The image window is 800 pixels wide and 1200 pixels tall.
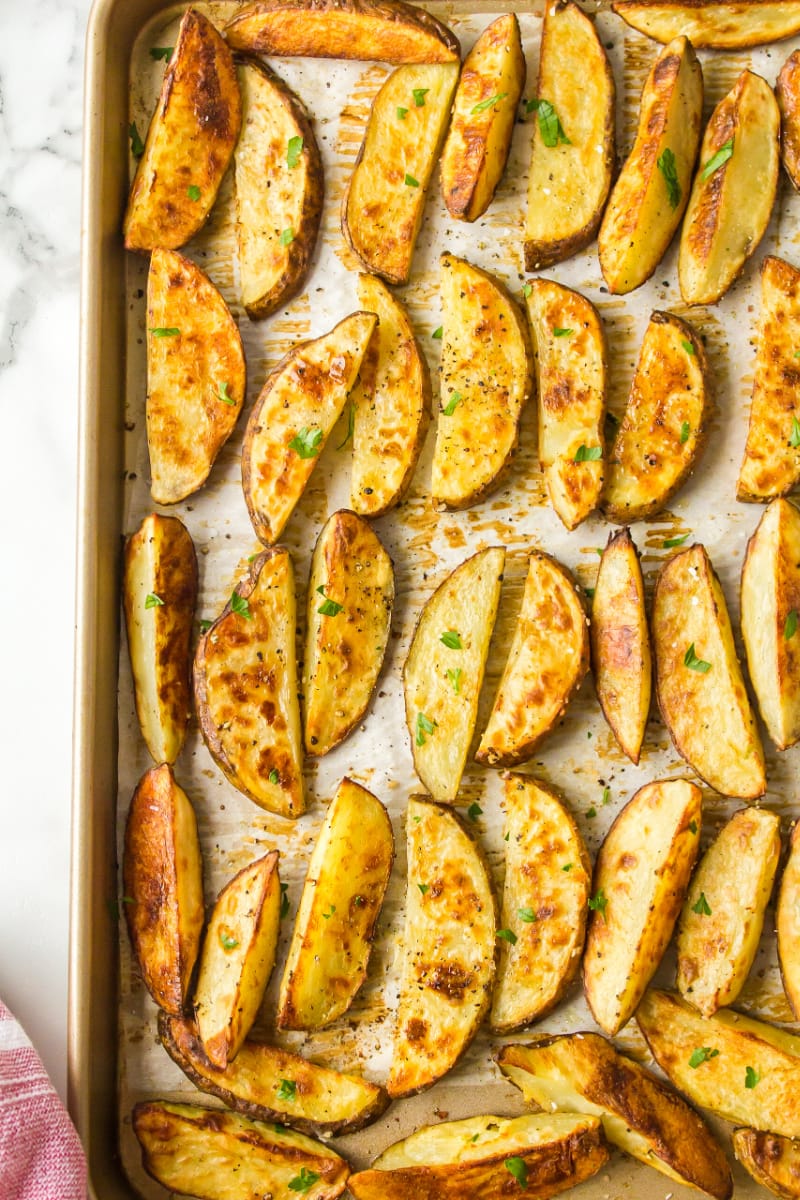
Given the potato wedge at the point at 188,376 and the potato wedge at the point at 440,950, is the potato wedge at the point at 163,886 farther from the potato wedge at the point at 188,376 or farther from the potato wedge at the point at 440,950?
the potato wedge at the point at 188,376

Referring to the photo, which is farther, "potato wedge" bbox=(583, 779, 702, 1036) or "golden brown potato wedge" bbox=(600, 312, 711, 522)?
"golden brown potato wedge" bbox=(600, 312, 711, 522)

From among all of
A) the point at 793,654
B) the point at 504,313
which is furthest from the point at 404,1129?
the point at 504,313

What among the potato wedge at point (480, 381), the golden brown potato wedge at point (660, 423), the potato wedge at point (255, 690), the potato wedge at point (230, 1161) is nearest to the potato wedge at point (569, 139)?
the potato wedge at point (480, 381)

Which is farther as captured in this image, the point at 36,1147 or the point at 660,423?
the point at 660,423

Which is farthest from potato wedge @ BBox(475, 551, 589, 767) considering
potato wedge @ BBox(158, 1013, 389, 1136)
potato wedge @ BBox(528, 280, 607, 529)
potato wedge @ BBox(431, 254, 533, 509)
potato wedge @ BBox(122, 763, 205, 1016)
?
potato wedge @ BBox(158, 1013, 389, 1136)

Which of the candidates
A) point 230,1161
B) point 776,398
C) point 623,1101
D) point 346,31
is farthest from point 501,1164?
point 346,31

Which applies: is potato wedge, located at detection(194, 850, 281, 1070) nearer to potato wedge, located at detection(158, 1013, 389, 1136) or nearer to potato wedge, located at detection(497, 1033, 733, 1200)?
potato wedge, located at detection(158, 1013, 389, 1136)

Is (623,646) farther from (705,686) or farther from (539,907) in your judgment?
(539,907)
